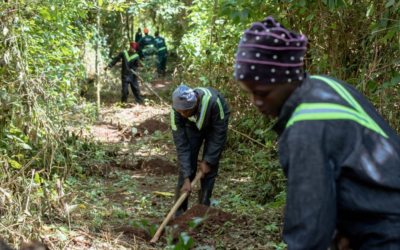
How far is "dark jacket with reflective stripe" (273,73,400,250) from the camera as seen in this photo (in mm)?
1482

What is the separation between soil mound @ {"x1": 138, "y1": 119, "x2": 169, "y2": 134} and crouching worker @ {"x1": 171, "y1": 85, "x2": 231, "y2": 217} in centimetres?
512

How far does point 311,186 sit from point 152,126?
927 centimetres

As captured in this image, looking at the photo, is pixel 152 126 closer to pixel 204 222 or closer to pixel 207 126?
pixel 207 126

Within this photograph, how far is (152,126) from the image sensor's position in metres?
10.6

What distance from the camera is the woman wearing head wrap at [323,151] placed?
149cm

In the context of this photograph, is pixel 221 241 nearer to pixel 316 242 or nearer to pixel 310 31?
pixel 316 242

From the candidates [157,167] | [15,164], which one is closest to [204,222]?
[15,164]

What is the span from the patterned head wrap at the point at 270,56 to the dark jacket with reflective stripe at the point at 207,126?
3.29 metres

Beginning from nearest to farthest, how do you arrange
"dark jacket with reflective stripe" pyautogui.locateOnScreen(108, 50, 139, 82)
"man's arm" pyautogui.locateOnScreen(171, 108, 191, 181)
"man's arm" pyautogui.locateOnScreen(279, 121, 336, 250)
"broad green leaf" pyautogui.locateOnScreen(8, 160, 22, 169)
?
"man's arm" pyautogui.locateOnScreen(279, 121, 336, 250), "broad green leaf" pyautogui.locateOnScreen(8, 160, 22, 169), "man's arm" pyautogui.locateOnScreen(171, 108, 191, 181), "dark jacket with reflective stripe" pyautogui.locateOnScreen(108, 50, 139, 82)

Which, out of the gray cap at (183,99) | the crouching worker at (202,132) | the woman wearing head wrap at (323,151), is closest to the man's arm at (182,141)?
the crouching worker at (202,132)

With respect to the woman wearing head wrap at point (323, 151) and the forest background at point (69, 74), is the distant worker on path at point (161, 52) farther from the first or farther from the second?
the woman wearing head wrap at point (323, 151)

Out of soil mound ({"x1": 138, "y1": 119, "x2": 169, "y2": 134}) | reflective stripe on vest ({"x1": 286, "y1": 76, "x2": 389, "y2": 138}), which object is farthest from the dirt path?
reflective stripe on vest ({"x1": 286, "y1": 76, "x2": 389, "y2": 138})

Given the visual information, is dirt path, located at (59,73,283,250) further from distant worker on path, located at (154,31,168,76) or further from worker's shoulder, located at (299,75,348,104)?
distant worker on path, located at (154,31,168,76)

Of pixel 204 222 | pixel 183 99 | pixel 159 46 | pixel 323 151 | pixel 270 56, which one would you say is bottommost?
pixel 204 222
